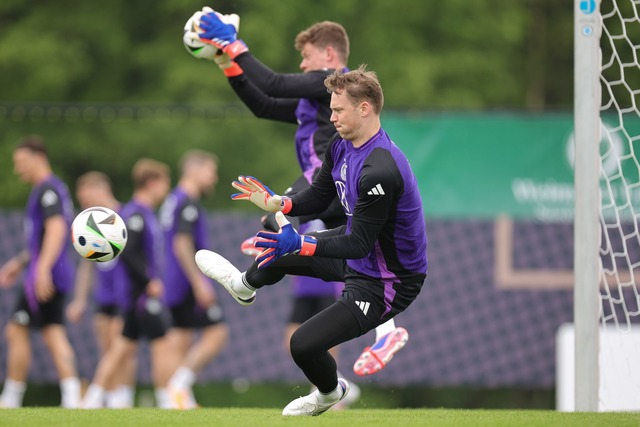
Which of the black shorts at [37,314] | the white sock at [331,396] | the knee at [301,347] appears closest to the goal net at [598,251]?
the white sock at [331,396]

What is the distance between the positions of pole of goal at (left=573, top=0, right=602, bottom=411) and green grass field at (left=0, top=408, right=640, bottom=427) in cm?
63

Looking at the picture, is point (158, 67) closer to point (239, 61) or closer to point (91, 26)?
point (91, 26)

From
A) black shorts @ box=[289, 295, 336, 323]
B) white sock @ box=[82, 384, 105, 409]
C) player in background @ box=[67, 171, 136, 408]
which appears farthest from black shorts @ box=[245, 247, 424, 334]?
player in background @ box=[67, 171, 136, 408]

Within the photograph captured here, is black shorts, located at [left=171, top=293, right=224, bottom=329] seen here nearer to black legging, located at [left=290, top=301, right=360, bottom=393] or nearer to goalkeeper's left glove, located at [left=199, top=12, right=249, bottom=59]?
goalkeeper's left glove, located at [left=199, top=12, right=249, bottom=59]

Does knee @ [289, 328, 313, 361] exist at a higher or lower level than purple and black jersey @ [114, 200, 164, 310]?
higher

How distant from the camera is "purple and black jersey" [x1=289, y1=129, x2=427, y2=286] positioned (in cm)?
710

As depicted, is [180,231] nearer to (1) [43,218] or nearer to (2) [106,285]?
(2) [106,285]

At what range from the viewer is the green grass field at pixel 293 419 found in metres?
7.12

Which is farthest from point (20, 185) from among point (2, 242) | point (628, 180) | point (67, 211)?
point (628, 180)

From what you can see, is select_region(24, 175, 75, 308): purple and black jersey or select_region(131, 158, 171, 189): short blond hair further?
select_region(131, 158, 171, 189): short blond hair

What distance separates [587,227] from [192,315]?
17.3 ft

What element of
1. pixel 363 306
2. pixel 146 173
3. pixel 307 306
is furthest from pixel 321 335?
pixel 146 173

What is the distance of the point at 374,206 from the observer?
7102mm

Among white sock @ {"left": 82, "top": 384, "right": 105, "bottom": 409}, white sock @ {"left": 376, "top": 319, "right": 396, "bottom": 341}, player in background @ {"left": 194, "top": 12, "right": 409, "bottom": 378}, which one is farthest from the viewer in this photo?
white sock @ {"left": 82, "top": 384, "right": 105, "bottom": 409}
